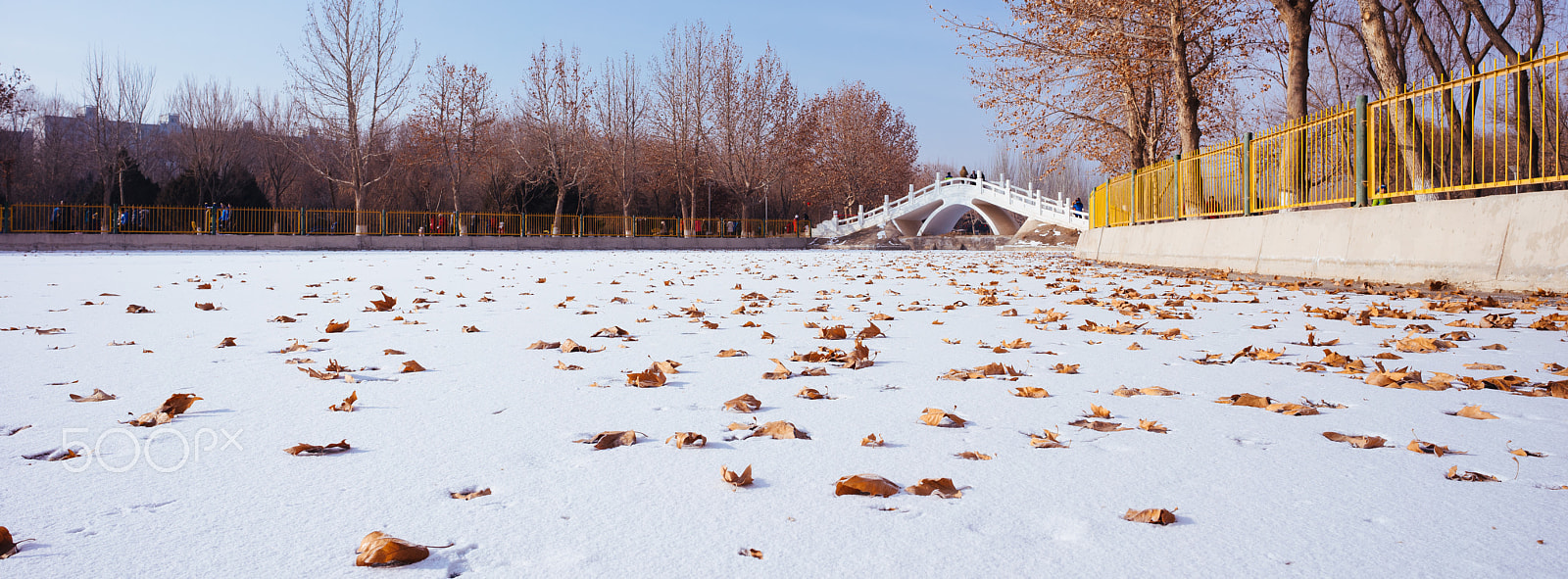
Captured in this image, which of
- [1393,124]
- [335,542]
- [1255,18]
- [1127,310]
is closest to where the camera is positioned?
[335,542]

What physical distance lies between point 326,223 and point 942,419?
41.9 m

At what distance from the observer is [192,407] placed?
9.92 ft

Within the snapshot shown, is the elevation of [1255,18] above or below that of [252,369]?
above

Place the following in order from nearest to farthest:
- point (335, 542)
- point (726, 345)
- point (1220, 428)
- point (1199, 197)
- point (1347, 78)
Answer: point (335, 542)
point (1220, 428)
point (726, 345)
point (1199, 197)
point (1347, 78)

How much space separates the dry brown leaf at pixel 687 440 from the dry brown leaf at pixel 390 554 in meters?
0.93

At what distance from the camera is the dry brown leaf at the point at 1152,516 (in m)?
1.86

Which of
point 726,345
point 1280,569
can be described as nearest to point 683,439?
point 1280,569

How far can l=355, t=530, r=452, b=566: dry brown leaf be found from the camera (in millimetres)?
1642

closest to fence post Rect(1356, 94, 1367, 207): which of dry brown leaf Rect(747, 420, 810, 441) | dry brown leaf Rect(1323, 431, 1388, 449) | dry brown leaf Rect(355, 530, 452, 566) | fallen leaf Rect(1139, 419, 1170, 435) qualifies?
dry brown leaf Rect(1323, 431, 1388, 449)

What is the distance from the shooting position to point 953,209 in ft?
183

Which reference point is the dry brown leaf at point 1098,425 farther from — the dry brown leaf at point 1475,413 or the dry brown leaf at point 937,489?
the dry brown leaf at point 1475,413

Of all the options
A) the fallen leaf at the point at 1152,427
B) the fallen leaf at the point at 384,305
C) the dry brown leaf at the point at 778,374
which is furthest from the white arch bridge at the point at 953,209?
the fallen leaf at the point at 1152,427

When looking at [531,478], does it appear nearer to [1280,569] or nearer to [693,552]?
[693,552]

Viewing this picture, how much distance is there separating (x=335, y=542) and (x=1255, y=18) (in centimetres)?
2212
